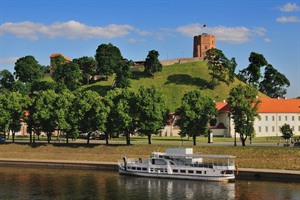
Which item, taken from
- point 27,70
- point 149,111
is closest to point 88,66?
point 27,70

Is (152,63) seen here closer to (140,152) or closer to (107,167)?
(140,152)

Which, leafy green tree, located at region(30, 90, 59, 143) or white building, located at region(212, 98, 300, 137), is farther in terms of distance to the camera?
white building, located at region(212, 98, 300, 137)

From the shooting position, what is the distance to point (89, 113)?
8838cm

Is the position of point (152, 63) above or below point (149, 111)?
above

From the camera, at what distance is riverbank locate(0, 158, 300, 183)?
6044cm

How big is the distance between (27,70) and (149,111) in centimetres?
9304

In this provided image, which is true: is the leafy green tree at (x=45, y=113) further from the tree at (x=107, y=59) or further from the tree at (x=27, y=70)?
the tree at (x=107, y=59)

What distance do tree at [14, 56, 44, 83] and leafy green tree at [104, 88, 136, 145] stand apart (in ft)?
276

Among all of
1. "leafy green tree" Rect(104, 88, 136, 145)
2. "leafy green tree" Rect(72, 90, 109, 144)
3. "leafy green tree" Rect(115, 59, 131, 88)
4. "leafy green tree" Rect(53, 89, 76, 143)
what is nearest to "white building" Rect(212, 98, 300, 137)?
"leafy green tree" Rect(104, 88, 136, 145)

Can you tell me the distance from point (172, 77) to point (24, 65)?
2203 inches

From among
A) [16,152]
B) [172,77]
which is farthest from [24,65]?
[16,152]

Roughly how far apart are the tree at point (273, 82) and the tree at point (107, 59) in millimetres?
59467

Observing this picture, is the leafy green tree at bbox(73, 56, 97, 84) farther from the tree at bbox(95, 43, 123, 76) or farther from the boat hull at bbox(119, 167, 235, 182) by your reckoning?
the boat hull at bbox(119, 167, 235, 182)

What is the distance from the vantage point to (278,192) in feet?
169
